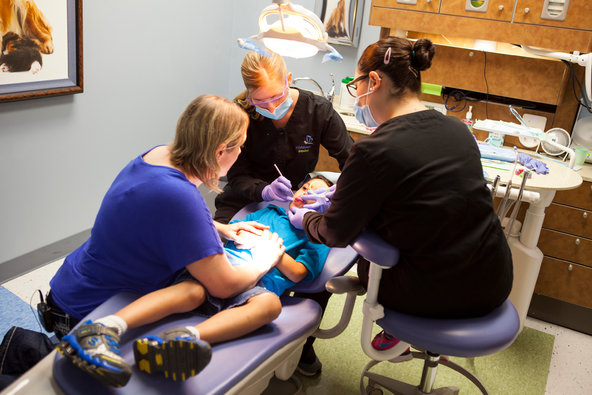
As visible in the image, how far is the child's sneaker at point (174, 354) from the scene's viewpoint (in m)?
1.06

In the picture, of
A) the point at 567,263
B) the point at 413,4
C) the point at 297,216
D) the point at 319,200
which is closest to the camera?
the point at 297,216

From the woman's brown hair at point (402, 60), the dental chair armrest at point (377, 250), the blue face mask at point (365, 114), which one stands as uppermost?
the woman's brown hair at point (402, 60)

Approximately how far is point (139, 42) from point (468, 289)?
94.0 inches

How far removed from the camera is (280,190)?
193 cm

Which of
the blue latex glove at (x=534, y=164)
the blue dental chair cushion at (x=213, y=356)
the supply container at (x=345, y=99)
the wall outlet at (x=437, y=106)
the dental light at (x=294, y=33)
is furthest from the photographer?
the supply container at (x=345, y=99)

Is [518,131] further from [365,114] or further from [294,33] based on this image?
[294,33]

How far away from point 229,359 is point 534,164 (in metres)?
1.79

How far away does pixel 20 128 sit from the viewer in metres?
2.33

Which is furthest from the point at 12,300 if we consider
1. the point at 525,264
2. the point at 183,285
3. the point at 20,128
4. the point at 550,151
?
the point at 550,151

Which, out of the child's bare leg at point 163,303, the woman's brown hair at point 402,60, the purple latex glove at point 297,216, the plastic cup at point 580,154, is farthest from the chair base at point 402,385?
the plastic cup at point 580,154

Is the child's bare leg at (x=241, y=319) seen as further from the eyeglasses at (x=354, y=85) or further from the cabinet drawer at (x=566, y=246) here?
the cabinet drawer at (x=566, y=246)

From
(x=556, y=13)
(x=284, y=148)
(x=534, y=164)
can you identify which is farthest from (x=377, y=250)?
(x=556, y=13)

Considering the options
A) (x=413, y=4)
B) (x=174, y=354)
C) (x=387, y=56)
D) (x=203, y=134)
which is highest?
(x=413, y=4)

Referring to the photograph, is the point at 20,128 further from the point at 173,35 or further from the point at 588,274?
the point at 588,274
